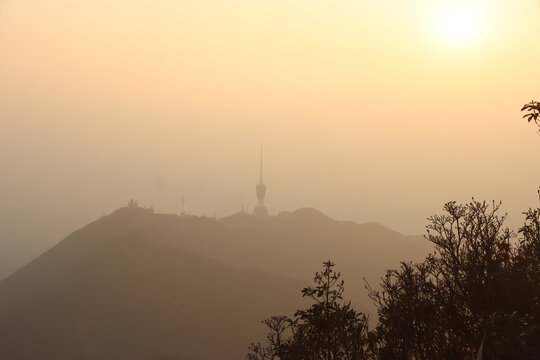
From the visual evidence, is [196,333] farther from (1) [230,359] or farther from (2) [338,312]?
(2) [338,312]

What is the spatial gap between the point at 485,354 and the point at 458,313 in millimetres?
6714

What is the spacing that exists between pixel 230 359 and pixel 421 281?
530 feet

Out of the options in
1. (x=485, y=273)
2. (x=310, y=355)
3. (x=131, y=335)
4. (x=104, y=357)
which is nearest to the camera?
(x=485, y=273)

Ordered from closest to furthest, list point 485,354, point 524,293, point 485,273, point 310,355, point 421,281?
point 485,354
point 524,293
point 485,273
point 421,281
point 310,355

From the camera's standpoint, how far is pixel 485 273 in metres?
25.2

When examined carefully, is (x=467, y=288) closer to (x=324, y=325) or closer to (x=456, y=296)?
(x=456, y=296)

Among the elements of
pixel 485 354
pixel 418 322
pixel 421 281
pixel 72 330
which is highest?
pixel 72 330

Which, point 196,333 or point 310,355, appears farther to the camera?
point 196,333

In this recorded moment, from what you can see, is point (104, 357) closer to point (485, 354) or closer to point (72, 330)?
point (72, 330)

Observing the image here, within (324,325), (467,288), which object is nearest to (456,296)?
(467,288)

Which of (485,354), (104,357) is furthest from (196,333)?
(485,354)

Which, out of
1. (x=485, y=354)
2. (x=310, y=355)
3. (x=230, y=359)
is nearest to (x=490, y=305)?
(x=485, y=354)

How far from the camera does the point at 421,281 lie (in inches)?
1072

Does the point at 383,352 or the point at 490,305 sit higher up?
the point at 490,305
